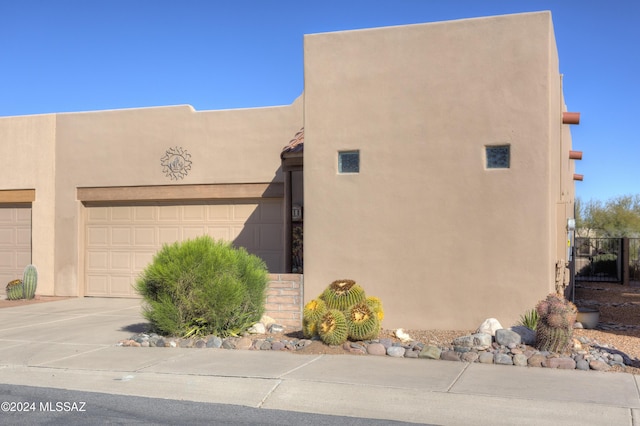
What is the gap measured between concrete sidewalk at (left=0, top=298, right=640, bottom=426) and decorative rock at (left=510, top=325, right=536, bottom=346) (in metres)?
1.07

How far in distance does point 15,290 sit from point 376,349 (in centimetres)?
1152

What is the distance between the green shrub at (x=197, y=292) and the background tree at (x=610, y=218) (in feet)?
97.4

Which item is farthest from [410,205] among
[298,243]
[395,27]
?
[298,243]

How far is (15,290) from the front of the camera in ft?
57.4

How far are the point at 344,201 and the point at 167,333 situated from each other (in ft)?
12.2

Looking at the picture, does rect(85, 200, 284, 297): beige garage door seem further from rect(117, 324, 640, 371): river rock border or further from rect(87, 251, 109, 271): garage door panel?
rect(117, 324, 640, 371): river rock border

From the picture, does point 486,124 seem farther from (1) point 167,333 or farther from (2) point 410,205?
(1) point 167,333

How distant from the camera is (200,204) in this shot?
1703 cm

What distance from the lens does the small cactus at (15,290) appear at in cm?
1745

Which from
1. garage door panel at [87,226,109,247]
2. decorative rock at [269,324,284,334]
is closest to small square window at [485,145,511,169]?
decorative rock at [269,324,284,334]

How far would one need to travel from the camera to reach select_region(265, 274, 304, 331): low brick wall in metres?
12.4

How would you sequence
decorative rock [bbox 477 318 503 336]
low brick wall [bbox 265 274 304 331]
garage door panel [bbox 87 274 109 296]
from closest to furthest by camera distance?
decorative rock [bbox 477 318 503 336] < low brick wall [bbox 265 274 304 331] < garage door panel [bbox 87 274 109 296]

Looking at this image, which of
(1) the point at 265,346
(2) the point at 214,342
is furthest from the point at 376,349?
(2) the point at 214,342

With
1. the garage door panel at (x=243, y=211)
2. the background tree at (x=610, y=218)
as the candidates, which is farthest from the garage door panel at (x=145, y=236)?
the background tree at (x=610, y=218)
